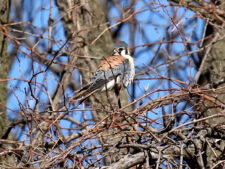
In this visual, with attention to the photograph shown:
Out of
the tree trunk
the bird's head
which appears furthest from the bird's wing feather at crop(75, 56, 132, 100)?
the tree trunk

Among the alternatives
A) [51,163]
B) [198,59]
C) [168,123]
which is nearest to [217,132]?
[168,123]

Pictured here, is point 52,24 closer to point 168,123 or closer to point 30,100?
point 30,100

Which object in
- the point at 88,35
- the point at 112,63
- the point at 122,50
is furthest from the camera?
the point at 88,35

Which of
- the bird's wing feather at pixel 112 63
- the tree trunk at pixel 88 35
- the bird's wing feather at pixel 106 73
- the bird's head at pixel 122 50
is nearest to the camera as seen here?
the bird's wing feather at pixel 106 73

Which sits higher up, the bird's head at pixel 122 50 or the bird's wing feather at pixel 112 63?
the bird's head at pixel 122 50

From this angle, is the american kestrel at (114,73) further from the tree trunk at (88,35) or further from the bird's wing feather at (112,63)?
the tree trunk at (88,35)

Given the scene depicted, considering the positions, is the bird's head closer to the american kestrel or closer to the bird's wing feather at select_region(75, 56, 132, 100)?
the american kestrel

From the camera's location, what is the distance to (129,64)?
552cm

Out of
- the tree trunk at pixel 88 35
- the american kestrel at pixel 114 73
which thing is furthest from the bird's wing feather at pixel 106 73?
the tree trunk at pixel 88 35

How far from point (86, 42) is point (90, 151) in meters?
3.14

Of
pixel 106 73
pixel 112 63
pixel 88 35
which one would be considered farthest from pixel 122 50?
pixel 88 35

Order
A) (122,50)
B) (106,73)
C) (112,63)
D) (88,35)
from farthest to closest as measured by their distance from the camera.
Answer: (88,35)
(122,50)
(112,63)
(106,73)

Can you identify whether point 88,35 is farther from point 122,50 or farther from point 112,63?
point 112,63

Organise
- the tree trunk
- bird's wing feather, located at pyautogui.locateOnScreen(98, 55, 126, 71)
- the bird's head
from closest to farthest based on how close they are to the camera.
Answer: bird's wing feather, located at pyautogui.locateOnScreen(98, 55, 126, 71), the bird's head, the tree trunk
